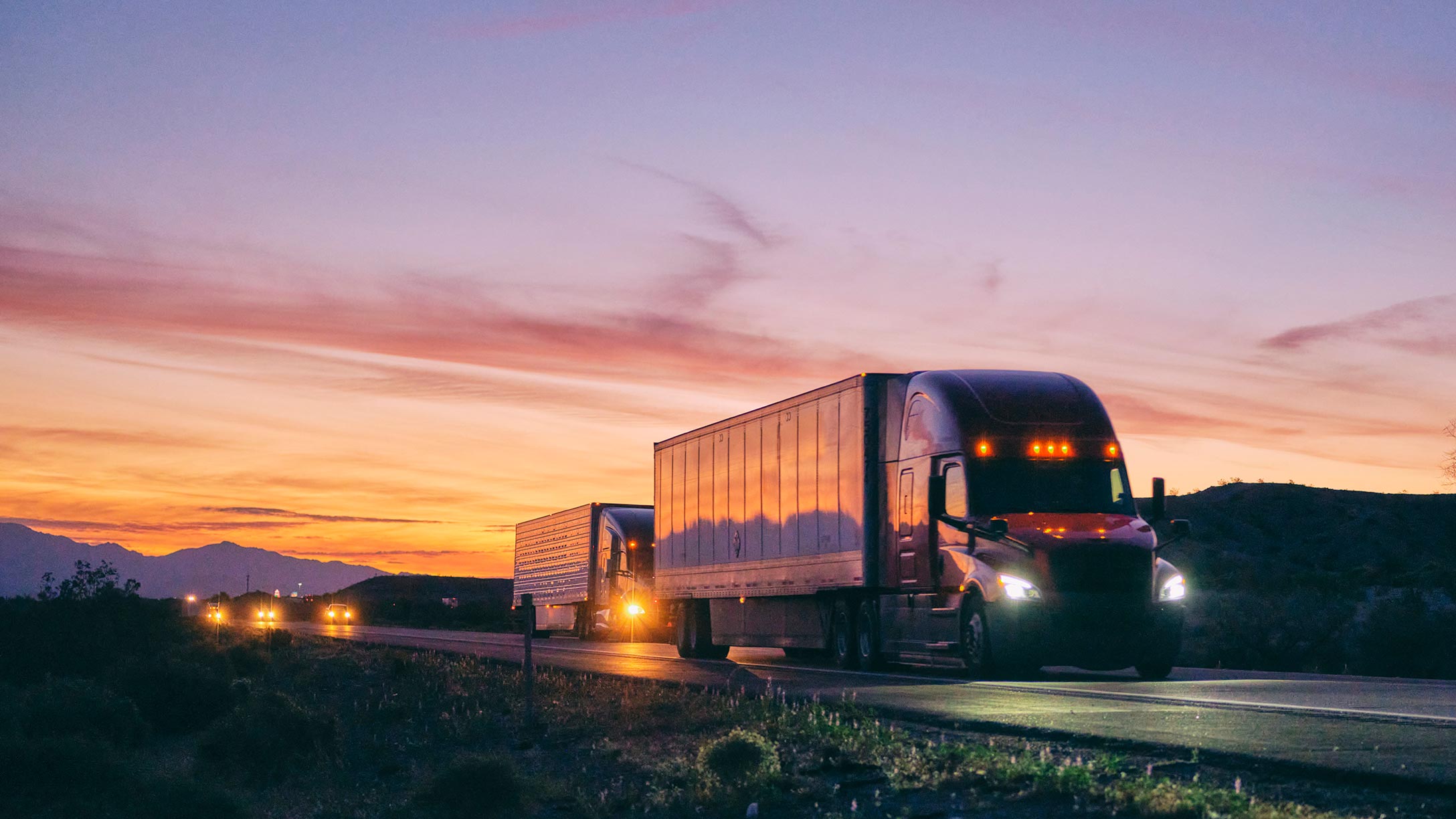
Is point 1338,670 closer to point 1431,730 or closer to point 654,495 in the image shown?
point 654,495

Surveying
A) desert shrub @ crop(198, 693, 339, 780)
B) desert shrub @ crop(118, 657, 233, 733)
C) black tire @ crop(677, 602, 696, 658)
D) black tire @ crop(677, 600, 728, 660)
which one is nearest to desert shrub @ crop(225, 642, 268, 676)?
desert shrub @ crop(118, 657, 233, 733)

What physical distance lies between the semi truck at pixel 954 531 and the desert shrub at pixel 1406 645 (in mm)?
9245

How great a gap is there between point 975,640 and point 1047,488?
2349 mm

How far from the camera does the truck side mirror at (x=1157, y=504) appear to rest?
2014cm

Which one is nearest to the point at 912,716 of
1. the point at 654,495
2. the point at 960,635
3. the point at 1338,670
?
the point at 960,635

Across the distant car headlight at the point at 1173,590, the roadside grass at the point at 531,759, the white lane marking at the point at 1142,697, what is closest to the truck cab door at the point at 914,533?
the white lane marking at the point at 1142,697

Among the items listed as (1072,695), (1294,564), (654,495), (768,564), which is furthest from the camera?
(1294,564)

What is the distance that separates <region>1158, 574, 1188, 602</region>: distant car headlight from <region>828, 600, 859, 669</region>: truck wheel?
19.2 feet

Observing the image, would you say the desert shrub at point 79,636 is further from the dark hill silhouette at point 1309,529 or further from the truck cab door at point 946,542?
the dark hill silhouette at point 1309,529

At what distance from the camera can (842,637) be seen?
953 inches

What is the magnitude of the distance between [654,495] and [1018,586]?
15.5 m

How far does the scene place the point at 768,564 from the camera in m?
26.6

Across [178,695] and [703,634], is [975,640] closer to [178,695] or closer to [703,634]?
[703,634]

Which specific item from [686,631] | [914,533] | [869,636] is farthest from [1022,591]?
[686,631]
